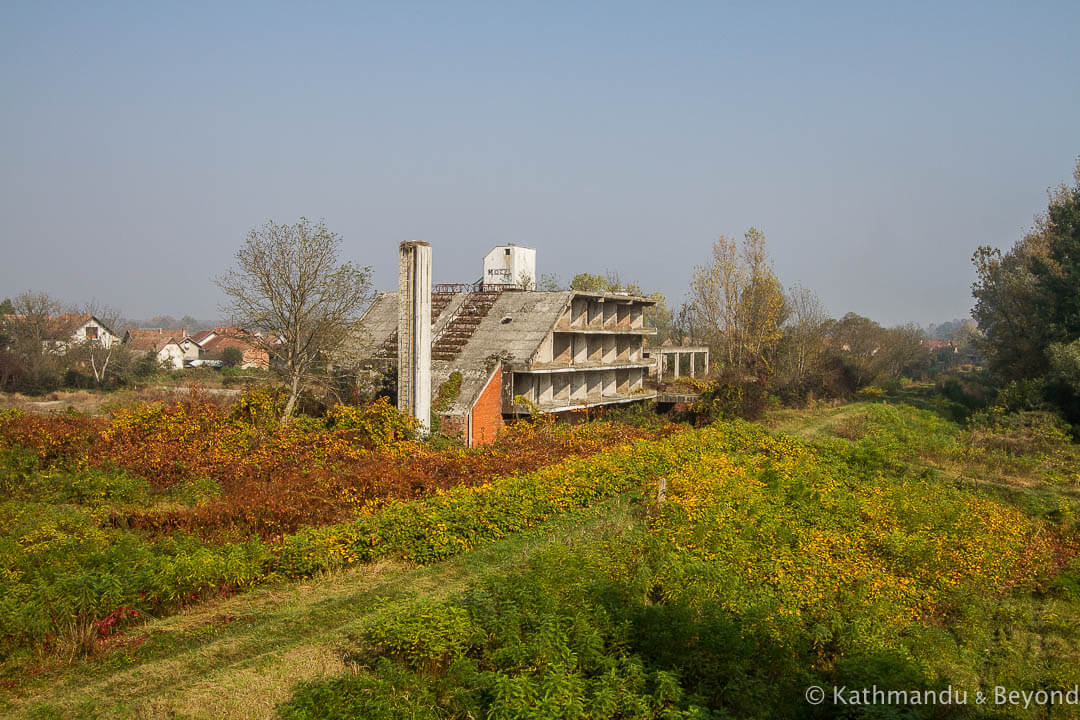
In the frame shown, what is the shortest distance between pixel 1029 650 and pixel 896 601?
1743mm

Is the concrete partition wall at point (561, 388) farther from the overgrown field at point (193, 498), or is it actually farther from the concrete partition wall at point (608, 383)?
the overgrown field at point (193, 498)

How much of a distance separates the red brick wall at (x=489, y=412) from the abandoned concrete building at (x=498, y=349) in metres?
0.04

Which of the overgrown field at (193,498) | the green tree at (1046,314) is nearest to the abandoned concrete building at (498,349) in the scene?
the overgrown field at (193,498)

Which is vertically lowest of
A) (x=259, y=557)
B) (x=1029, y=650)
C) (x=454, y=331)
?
(x=1029, y=650)

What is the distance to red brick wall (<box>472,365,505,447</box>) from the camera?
959 inches

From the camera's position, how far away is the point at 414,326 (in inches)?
855

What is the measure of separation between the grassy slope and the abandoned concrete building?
Result: 437 inches

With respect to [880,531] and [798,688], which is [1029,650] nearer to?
[880,531]

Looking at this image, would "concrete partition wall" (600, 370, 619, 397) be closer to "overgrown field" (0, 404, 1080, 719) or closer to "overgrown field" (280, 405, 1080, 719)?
"overgrown field" (0, 404, 1080, 719)

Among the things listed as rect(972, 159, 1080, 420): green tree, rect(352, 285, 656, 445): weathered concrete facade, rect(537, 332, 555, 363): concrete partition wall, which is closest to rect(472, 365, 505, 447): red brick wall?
rect(352, 285, 656, 445): weathered concrete facade

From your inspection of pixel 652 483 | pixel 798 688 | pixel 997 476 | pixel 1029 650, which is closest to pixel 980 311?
pixel 997 476

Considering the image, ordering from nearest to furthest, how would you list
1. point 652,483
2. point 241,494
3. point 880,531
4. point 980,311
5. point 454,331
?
1. point 880,531
2. point 241,494
3. point 652,483
4. point 454,331
5. point 980,311

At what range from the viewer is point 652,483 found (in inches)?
642

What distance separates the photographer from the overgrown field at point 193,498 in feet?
29.8
